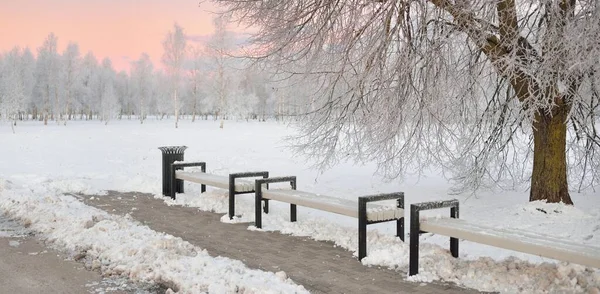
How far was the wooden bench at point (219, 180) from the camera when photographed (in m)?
7.79

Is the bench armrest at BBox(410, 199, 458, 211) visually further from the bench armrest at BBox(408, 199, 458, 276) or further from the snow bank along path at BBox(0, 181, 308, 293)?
the snow bank along path at BBox(0, 181, 308, 293)

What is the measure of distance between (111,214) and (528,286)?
5960 mm

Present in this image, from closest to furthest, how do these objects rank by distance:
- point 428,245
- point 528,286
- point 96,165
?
point 528,286 < point 428,245 < point 96,165

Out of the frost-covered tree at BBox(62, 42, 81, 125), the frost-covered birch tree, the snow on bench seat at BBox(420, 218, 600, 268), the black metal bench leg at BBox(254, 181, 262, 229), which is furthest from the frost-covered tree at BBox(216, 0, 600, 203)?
the frost-covered tree at BBox(62, 42, 81, 125)

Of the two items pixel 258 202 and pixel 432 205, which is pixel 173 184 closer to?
pixel 258 202

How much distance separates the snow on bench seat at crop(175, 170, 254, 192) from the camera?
7992 mm

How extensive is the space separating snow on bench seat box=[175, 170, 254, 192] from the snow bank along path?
5.10ft

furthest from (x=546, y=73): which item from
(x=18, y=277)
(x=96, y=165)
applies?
(x=96, y=165)


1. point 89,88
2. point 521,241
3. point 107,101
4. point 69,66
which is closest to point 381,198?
point 521,241

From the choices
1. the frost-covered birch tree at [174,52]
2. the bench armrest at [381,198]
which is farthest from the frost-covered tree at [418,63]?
the frost-covered birch tree at [174,52]

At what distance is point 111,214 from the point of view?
7973mm

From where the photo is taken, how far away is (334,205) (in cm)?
616

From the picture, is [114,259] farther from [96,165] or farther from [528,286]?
[96,165]

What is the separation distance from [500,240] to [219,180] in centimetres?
507
